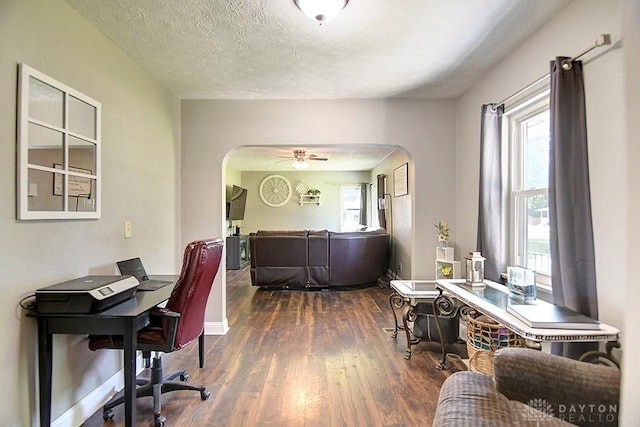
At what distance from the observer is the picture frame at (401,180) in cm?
500

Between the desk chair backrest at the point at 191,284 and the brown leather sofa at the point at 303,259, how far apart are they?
3.17 meters

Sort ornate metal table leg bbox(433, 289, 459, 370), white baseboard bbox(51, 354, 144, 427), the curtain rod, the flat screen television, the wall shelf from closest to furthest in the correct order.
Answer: the curtain rod
white baseboard bbox(51, 354, 144, 427)
ornate metal table leg bbox(433, 289, 459, 370)
the flat screen television
the wall shelf

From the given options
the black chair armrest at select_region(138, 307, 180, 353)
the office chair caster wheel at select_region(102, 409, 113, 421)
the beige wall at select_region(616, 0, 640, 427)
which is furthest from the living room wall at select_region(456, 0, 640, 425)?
the office chair caster wheel at select_region(102, 409, 113, 421)

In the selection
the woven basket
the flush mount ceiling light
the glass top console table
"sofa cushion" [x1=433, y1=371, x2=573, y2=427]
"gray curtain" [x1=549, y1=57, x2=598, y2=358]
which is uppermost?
the flush mount ceiling light

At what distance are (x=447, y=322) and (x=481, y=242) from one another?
814mm

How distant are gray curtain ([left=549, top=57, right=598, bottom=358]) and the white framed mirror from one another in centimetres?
269

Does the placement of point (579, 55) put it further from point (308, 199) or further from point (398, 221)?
point (308, 199)

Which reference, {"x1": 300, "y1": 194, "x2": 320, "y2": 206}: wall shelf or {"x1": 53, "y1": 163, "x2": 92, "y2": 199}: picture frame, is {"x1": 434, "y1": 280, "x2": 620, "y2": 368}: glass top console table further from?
{"x1": 300, "y1": 194, "x2": 320, "y2": 206}: wall shelf

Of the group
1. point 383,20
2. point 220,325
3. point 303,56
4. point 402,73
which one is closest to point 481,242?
point 402,73

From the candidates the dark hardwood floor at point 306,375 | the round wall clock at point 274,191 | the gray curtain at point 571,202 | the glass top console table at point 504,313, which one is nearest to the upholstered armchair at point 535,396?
the glass top console table at point 504,313

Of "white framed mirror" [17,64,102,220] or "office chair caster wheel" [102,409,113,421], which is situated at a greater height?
"white framed mirror" [17,64,102,220]

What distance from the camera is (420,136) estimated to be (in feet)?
→ 11.3

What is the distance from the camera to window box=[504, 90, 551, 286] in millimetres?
2305

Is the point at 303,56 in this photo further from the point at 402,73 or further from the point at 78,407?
the point at 78,407
